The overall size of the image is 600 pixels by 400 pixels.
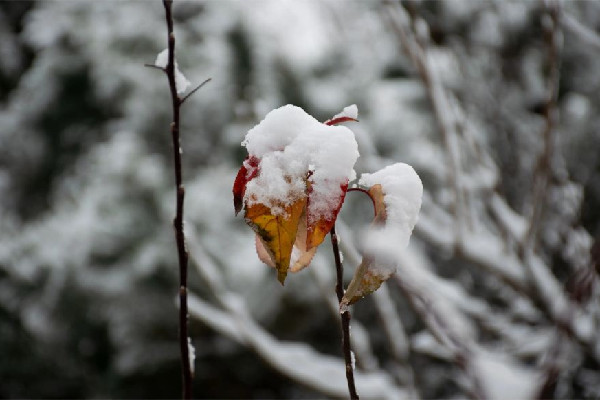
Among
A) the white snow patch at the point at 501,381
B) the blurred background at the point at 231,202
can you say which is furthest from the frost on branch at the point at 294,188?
the blurred background at the point at 231,202

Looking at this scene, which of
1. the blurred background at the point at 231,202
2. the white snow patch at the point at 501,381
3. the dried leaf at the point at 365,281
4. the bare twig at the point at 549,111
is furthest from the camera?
the blurred background at the point at 231,202

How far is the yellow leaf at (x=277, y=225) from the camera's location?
293 mm

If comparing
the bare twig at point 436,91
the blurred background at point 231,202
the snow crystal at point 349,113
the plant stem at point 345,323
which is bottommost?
the blurred background at point 231,202

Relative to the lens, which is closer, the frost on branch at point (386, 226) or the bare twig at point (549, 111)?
the frost on branch at point (386, 226)

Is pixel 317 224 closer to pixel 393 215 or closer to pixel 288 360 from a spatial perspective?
pixel 393 215

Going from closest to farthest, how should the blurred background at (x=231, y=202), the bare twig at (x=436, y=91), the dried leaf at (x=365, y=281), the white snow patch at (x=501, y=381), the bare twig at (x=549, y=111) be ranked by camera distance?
1. the dried leaf at (x=365, y=281)
2. the white snow patch at (x=501, y=381)
3. the bare twig at (x=549, y=111)
4. the bare twig at (x=436, y=91)
5. the blurred background at (x=231, y=202)

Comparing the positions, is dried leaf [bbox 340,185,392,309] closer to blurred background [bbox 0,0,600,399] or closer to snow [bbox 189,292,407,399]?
snow [bbox 189,292,407,399]

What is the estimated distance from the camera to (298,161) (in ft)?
1.00

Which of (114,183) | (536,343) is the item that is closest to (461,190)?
(536,343)

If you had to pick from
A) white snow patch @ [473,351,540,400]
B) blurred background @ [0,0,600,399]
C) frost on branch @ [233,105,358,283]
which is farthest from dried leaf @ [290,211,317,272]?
blurred background @ [0,0,600,399]

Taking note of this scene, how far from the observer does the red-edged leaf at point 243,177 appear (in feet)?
1.02

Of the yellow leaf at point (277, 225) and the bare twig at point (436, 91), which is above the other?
→ the yellow leaf at point (277, 225)

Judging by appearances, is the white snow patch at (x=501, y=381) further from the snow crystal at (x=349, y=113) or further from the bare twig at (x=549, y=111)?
the snow crystal at (x=349, y=113)

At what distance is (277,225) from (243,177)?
0.05 m
